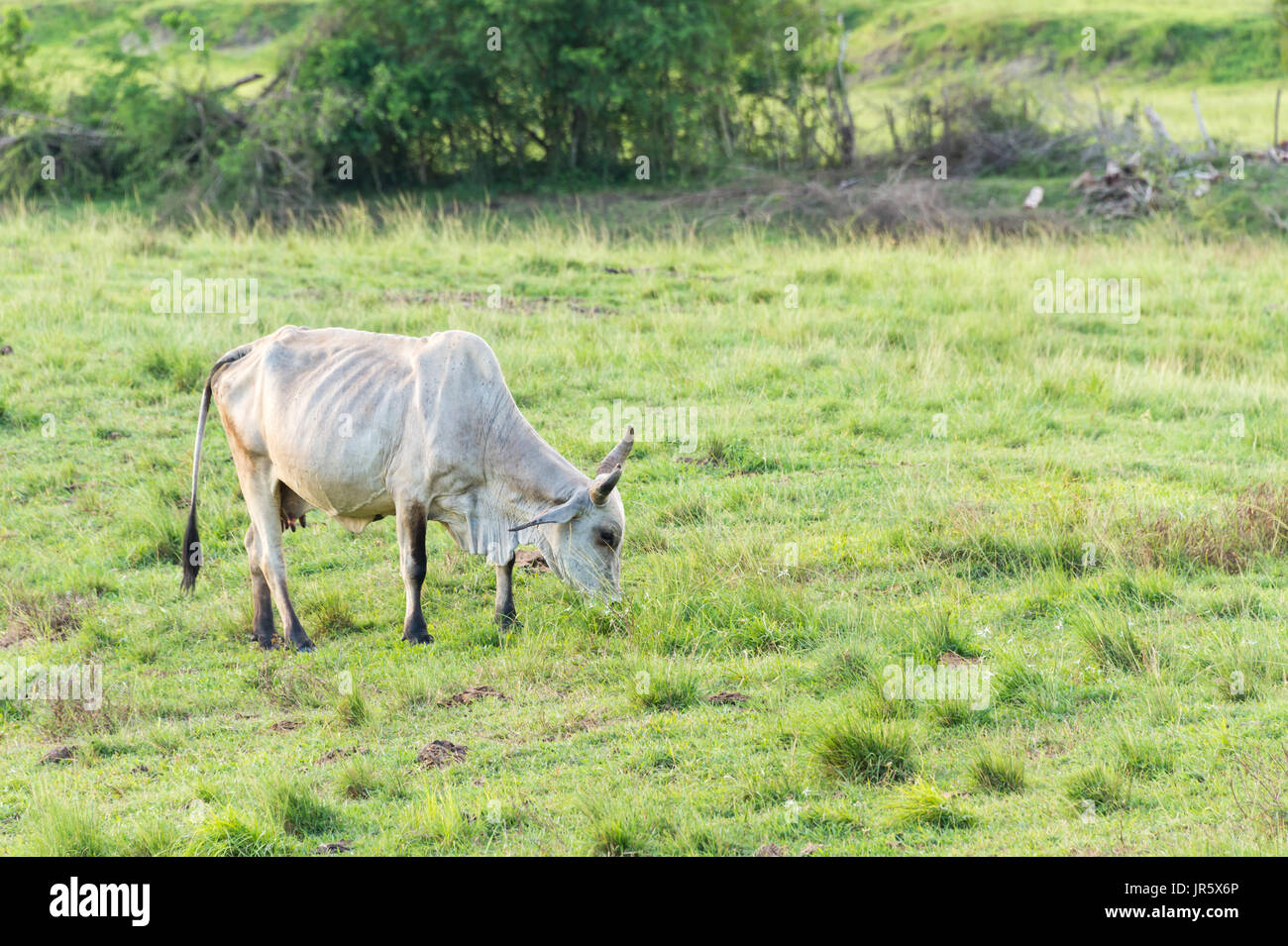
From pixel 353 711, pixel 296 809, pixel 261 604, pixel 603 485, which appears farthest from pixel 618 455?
pixel 296 809

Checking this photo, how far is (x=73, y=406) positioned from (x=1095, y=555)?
324 inches

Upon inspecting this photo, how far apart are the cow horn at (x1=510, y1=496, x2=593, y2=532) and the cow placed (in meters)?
0.01

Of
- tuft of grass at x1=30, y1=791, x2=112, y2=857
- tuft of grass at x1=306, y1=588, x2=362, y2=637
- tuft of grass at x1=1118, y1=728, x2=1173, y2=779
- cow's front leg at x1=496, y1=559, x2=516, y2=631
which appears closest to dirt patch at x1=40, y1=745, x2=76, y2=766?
tuft of grass at x1=30, y1=791, x2=112, y2=857

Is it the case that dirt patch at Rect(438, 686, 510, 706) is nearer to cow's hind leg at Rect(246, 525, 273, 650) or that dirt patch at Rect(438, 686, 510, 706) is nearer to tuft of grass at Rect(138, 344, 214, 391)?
cow's hind leg at Rect(246, 525, 273, 650)

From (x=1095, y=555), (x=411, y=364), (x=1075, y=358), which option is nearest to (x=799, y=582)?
(x=1095, y=555)

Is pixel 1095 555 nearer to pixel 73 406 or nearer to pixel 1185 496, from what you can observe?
pixel 1185 496

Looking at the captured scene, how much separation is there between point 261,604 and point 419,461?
135 cm

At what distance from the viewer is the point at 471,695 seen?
257 inches

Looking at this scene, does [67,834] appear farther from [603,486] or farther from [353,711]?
[603,486]

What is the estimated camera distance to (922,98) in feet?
75.3

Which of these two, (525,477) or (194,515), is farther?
(194,515)

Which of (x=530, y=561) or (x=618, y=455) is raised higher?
(x=618, y=455)

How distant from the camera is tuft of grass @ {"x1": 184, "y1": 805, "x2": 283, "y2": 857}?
5.04m
